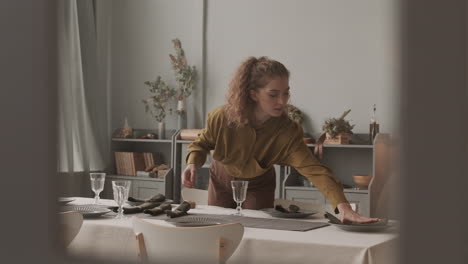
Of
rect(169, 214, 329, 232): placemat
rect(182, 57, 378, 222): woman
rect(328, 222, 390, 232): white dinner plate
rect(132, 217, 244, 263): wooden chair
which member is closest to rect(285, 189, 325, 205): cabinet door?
rect(182, 57, 378, 222): woman

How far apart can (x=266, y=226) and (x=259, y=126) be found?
2.25 feet

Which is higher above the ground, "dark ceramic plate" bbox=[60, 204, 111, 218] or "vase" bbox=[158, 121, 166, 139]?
Result: "vase" bbox=[158, 121, 166, 139]

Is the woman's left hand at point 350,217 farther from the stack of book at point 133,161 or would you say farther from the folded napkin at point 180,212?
the stack of book at point 133,161

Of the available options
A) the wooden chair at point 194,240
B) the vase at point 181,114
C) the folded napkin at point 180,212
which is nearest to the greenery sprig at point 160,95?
the vase at point 181,114

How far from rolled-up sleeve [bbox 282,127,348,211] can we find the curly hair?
215mm

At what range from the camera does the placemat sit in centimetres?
200

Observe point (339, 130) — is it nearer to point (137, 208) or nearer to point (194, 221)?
point (137, 208)

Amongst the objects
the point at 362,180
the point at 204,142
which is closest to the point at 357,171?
the point at 362,180

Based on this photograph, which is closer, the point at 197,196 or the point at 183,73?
the point at 197,196

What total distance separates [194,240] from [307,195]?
9.36 feet

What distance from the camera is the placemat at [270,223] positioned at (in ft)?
6.56

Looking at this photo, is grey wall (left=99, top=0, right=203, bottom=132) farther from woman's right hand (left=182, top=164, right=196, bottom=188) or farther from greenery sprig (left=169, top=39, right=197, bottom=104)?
woman's right hand (left=182, top=164, right=196, bottom=188)

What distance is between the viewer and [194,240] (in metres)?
1.84

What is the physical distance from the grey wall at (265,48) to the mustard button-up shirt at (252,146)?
6.50 ft
